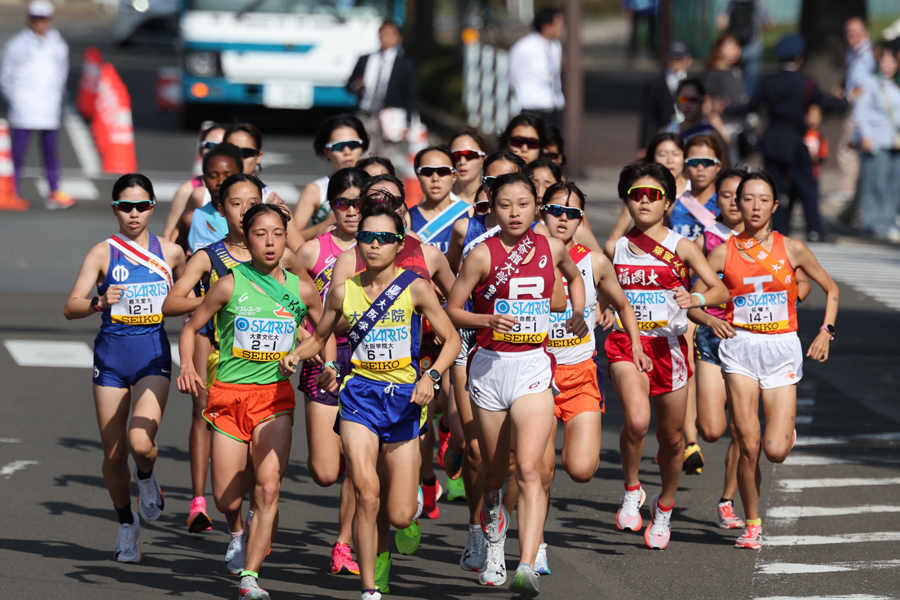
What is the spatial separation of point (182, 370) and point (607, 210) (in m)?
12.0

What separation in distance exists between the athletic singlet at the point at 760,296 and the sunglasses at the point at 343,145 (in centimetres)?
250

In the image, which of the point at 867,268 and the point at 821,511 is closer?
the point at 821,511

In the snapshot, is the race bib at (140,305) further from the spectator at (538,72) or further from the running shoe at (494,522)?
the spectator at (538,72)

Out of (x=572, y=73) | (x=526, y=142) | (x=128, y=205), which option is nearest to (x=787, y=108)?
(x=572, y=73)

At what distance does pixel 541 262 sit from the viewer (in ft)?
20.7

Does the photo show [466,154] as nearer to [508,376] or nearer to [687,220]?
[687,220]

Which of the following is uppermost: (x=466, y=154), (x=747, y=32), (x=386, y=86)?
(x=747, y=32)

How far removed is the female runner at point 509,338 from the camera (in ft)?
20.2

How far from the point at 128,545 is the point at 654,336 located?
293 cm

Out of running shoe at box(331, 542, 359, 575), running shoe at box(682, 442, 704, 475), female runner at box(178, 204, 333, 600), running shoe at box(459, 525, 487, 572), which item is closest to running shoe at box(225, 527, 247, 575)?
female runner at box(178, 204, 333, 600)

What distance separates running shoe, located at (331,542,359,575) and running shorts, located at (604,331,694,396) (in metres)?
1.73

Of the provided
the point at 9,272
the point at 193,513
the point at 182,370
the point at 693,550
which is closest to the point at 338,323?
the point at 182,370

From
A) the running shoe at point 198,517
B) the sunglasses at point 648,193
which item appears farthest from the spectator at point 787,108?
the running shoe at point 198,517

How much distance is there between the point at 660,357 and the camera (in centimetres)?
727
